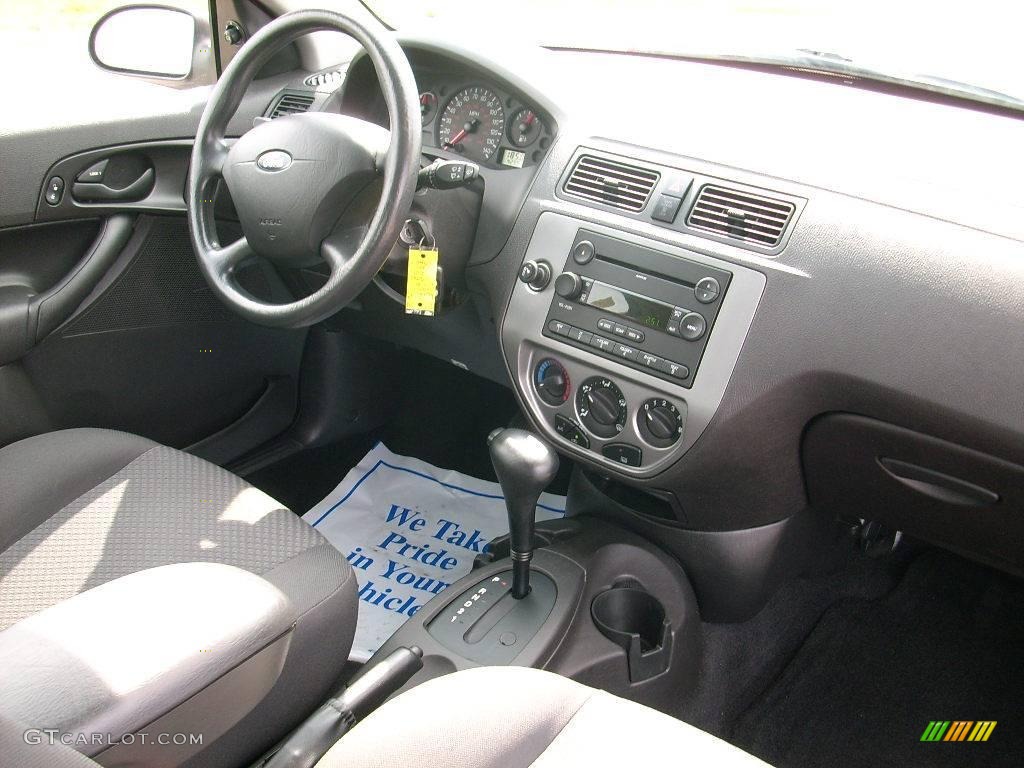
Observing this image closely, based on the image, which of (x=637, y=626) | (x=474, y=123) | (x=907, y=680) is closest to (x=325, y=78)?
(x=474, y=123)

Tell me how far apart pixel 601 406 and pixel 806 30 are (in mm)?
804

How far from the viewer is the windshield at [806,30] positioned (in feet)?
4.62

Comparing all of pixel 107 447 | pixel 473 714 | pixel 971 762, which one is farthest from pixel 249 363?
pixel 971 762

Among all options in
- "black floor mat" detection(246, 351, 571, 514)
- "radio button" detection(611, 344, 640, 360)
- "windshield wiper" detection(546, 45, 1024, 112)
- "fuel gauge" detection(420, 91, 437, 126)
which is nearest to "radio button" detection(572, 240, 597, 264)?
"radio button" detection(611, 344, 640, 360)

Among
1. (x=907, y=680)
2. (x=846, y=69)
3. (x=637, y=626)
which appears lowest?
(x=907, y=680)

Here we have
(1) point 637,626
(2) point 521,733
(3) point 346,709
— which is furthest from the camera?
(1) point 637,626

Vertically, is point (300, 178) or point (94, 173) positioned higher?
point (300, 178)

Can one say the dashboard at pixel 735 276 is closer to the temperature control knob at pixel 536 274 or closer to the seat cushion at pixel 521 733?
the temperature control knob at pixel 536 274

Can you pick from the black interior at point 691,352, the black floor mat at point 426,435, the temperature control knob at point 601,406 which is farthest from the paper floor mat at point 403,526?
the temperature control knob at point 601,406

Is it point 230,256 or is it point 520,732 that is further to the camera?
point 230,256

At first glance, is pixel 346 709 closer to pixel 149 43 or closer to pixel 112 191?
pixel 112 191

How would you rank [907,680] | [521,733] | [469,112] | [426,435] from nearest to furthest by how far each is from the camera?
[521,733] < [469,112] < [907,680] < [426,435]

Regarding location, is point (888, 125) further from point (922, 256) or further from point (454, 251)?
point (454, 251)

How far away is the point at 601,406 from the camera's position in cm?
138
